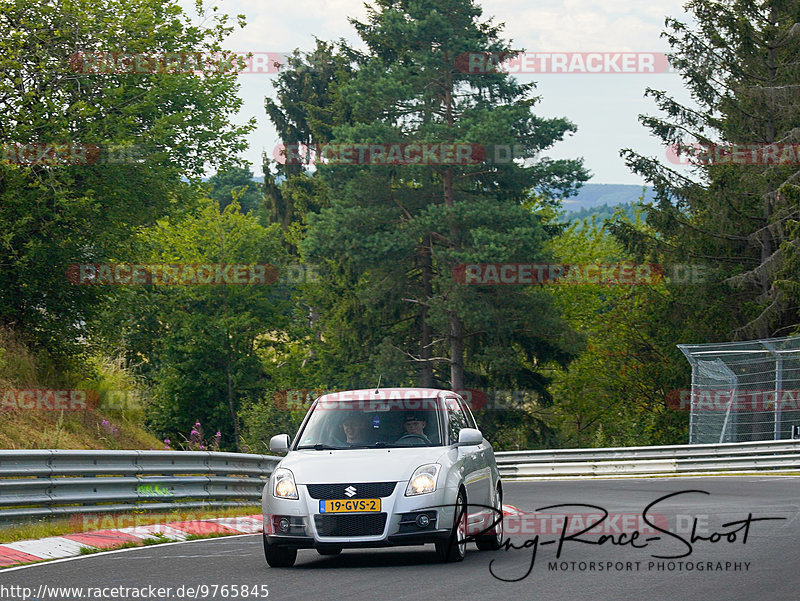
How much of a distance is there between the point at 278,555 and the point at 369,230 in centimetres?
4115

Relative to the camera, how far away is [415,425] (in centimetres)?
1266

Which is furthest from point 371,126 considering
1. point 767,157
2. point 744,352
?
point 744,352

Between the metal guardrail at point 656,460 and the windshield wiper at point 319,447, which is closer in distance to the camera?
the windshield wiper at point 319,447

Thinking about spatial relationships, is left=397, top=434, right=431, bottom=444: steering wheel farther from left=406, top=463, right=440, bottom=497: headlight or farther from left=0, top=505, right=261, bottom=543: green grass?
left=0, top=505, right=261, bottom=543: green grass

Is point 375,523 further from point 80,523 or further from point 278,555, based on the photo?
point 80,523

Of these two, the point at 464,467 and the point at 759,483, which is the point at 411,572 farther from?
the point at 759,483

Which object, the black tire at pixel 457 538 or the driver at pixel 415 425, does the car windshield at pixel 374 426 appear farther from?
the black tire at pixel 457 538

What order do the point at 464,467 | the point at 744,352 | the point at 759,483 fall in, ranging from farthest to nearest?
the point at 744,352 → the point at 759,483 → the point at 464,467

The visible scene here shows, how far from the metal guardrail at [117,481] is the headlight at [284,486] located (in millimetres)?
3695

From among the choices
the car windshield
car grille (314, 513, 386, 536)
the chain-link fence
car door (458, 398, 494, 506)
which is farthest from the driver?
the chain-link fence

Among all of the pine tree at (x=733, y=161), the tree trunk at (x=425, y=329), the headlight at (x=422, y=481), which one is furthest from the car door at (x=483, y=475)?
the tree trunk at (x=425, y=329)

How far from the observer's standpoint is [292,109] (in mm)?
74500

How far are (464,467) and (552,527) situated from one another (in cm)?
443

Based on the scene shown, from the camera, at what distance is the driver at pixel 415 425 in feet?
41.1
